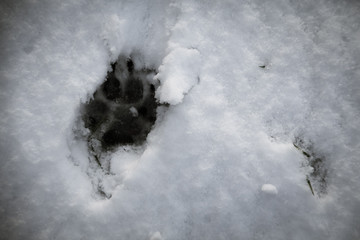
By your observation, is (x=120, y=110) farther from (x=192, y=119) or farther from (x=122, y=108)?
(x=192, y=119)

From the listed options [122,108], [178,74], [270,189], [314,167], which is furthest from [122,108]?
[314,167]

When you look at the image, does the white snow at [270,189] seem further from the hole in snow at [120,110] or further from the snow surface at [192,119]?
the hole in snow at [120,110]

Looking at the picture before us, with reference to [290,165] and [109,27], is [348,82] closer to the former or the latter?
[290,165]

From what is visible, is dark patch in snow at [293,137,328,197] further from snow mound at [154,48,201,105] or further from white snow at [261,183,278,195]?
snow mound at [154,48,201,105]

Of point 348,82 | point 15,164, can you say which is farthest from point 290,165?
point 15,164

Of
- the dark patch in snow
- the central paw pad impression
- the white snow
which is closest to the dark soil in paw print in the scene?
the central paw pad impression

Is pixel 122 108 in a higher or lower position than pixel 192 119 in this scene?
lower
